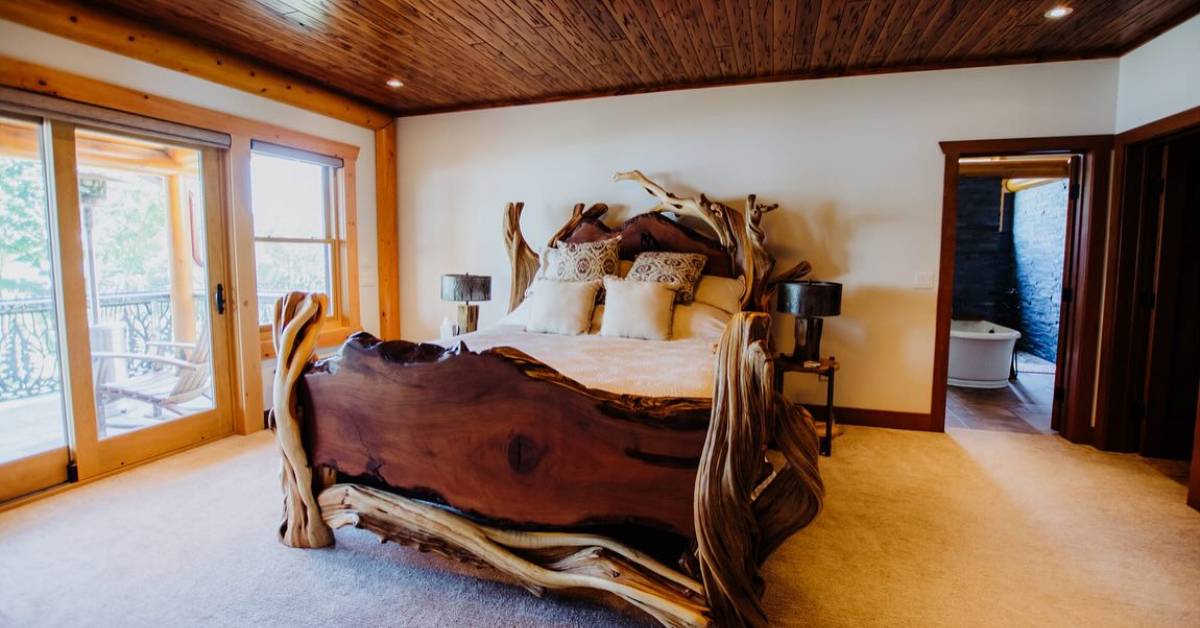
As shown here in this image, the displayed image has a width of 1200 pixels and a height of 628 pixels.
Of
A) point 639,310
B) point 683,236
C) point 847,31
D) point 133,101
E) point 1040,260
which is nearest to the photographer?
point 133,101

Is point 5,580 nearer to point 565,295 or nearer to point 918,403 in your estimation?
point 565,295

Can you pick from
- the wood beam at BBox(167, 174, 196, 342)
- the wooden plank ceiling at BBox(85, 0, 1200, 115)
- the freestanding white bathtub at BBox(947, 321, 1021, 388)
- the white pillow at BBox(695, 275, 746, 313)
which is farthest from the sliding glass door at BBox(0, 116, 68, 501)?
the freestanding white bathtub at BBox(947, 321, 1021, 388)

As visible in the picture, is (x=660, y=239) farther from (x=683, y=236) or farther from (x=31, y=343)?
(x=31, y=343)

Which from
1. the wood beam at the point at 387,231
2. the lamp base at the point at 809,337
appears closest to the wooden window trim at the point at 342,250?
the wood beam at the point at 387,231

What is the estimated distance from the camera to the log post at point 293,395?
81.0 inches

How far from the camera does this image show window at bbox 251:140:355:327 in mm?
3783

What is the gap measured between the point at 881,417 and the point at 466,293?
3087 mm

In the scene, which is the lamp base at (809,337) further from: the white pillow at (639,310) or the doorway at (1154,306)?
the doorway at (1154,306)

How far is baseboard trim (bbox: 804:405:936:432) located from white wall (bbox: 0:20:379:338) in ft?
12.1

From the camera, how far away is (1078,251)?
3.51 m

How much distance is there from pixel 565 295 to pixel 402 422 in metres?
1.69

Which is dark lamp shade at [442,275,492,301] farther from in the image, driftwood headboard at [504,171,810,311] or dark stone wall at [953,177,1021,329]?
dark stone wall at [953,177,1021,329]

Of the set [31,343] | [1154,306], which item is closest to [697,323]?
[1154,306]

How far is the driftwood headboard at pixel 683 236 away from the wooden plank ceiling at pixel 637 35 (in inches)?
34.6
